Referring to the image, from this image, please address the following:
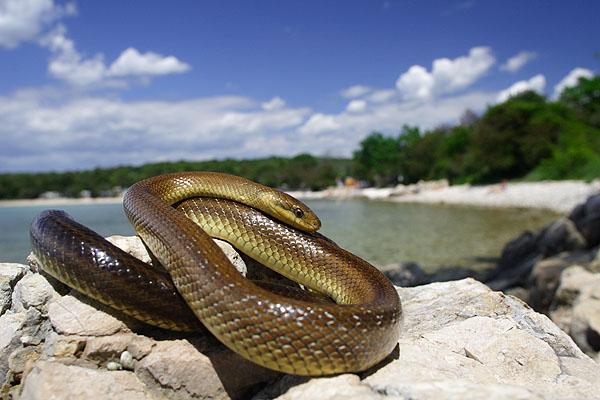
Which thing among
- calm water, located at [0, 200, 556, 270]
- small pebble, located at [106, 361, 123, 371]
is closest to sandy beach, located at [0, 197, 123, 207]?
calm water, located at [0, 200, 556, 270]

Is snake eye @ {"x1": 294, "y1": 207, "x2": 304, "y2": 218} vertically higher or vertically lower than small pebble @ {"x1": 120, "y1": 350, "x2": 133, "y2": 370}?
higher

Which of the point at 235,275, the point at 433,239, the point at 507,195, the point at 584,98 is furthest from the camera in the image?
the point at 584,98

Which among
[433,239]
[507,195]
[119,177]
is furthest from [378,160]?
[433,239]

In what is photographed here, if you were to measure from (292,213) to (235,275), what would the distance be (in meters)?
1.69

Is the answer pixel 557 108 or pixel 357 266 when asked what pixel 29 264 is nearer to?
pixel 357 266

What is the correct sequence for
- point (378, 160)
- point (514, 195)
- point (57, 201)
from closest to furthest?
point (514, 195)
point (378, 160)
point (57, 201)

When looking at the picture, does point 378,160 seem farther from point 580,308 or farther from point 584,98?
point 580,308

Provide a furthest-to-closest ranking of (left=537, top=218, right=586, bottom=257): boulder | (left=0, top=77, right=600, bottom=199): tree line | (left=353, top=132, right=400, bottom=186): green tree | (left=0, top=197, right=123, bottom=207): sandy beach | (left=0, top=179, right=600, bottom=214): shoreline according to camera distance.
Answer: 1. (left=0, top=197, right=123, bottom=207): sandy beach
2. (left=353, top=132, right=400, bottom=186): green tree
3. (left=0, top=77, right=600, bottom=199): tree line
4. (left=0, top=179, right=600, bottom=214): shoreline
5. (left=537, top=218, right=586, bottom=257): boulder

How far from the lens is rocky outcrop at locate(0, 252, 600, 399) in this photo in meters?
3.73

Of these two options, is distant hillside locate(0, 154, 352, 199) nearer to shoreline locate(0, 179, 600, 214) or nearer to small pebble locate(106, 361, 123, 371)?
shoreline locate(0, 179, 600, 214)

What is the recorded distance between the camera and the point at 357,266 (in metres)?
5.12

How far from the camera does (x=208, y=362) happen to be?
4.12m

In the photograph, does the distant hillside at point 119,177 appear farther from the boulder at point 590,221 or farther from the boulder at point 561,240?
the boulder at point 561,240

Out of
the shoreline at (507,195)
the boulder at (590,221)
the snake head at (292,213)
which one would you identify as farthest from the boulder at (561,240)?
the shoreline at (507,195)
